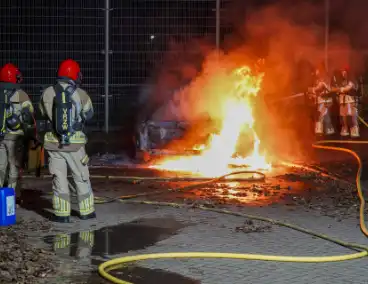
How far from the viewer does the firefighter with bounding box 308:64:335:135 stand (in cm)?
1833

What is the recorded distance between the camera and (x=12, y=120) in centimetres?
926

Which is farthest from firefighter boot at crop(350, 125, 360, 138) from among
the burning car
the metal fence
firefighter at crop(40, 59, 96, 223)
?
firefighter at crop(40, 59, 96, 223)

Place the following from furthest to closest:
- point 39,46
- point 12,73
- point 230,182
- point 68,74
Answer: point 39,46 < point 230,182 < point 12,73 < point 68,74

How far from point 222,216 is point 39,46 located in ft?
33.7

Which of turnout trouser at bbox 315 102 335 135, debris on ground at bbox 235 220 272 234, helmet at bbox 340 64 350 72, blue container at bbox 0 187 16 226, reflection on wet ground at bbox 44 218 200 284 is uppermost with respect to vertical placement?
helmet at bbox 340 64 350 72

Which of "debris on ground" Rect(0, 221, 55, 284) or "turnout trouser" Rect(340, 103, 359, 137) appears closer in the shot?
"debris on ground" Rect(0, 221, 55, 284)

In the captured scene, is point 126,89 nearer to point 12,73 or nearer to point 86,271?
point 12,73

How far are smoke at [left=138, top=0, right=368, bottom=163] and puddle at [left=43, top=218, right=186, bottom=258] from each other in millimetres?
6347

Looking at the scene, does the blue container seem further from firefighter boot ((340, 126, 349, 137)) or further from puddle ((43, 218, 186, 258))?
firefighter boot ((340, 126, 349, 137))

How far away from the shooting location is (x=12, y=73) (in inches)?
370

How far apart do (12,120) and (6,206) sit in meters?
1.46

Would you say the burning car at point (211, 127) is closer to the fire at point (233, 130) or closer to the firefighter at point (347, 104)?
the fire at point (233, 130)

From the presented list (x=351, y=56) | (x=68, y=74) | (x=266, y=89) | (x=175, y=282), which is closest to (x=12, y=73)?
(x=68, y=74)

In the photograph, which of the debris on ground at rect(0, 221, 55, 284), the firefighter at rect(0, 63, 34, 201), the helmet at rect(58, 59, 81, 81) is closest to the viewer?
the debris on ground at rect(0, 221, 55, 284)
